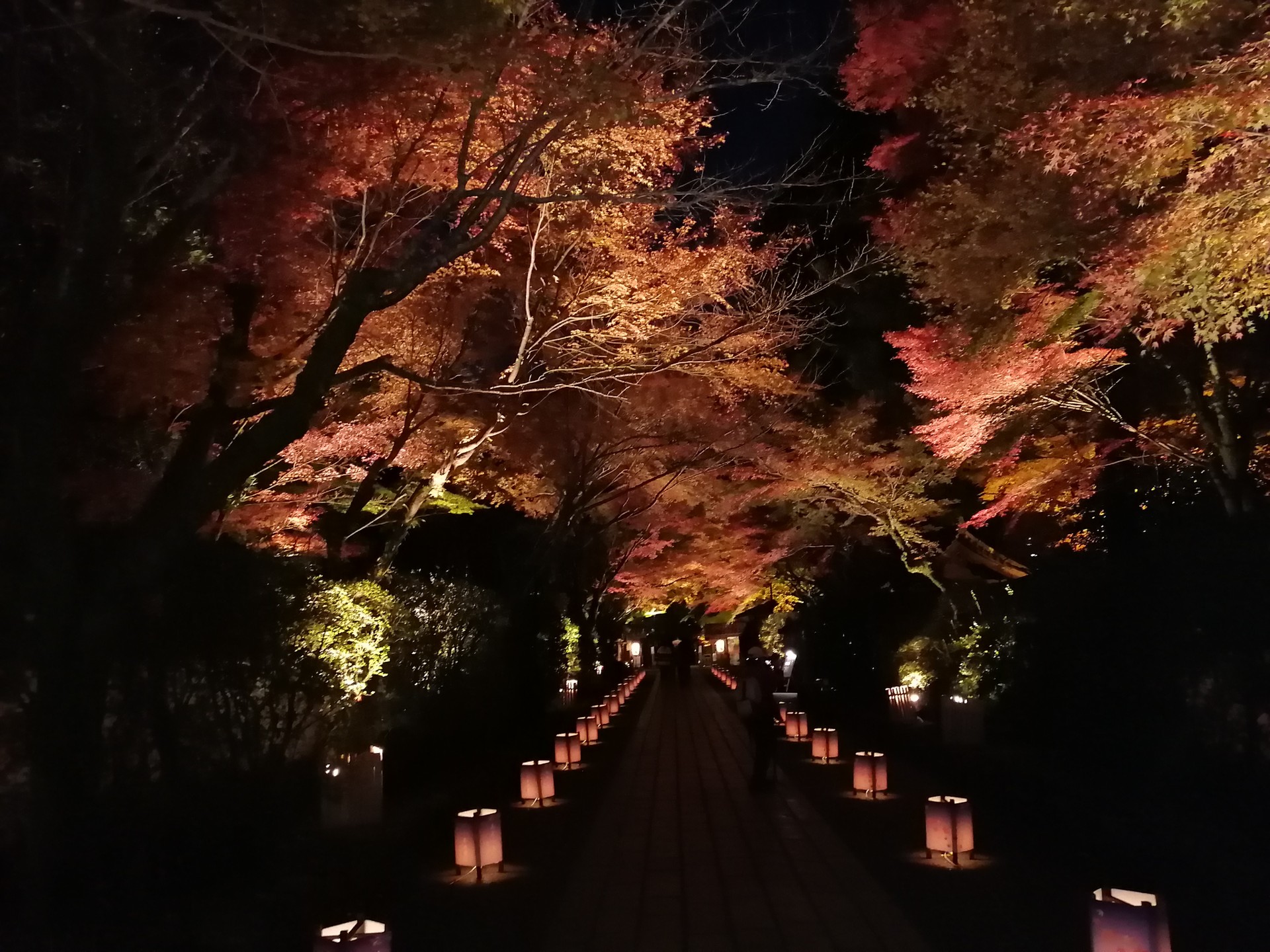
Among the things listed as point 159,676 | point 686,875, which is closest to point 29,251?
point 159,676

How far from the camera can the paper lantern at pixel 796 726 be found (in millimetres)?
15477

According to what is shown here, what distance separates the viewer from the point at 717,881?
6.98 meters

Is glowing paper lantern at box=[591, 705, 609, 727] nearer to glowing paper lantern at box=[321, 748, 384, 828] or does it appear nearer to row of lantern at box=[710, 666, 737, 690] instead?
glowing paper lantern at box=[321, 748, 384, 828]

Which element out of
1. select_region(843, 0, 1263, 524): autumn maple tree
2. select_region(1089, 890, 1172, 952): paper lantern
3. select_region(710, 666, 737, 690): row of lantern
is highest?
select_region(843, 0, 1263, 524): autumn maple tree

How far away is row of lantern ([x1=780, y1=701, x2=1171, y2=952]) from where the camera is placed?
13.8ft

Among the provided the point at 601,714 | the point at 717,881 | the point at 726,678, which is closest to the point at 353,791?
the point at 717,881

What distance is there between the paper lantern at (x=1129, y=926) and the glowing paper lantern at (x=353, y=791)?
5813 millimetres

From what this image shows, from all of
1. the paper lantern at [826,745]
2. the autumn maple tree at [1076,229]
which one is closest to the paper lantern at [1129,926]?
the autumn maple tree at [1076,229]

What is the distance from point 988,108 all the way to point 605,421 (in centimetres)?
Answer: 936

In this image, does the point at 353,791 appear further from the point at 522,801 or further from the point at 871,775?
the point at 871,775

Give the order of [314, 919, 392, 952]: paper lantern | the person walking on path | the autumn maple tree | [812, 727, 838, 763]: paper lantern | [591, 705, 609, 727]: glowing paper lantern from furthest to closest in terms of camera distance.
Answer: [591, 705, 609, 727]: glowing paper lantern → [812, 727, 838, 763]: paper lantern → the person walking on path → the autumn maple tree → [314, 919, 392, 952]: paper lantern

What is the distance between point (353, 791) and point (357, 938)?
4.30 metres

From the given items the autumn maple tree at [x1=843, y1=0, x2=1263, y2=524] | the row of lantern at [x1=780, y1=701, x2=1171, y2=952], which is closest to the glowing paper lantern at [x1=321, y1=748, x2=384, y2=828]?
the row of lantern at [x1=780, y1=701, x2=1171, y2=952]

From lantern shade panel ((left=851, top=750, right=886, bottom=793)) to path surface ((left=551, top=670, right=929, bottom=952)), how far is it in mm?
693
